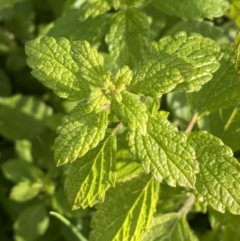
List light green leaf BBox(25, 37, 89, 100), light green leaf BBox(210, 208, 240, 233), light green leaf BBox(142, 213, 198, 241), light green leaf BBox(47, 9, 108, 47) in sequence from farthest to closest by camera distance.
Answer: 1. light green leaf BBox(47, 9, 108, 47)
2. light green leaf BBox(142, 213, 198, 241)
3. light green leaf BBox(210, 208, 240, 233)
4. light green leaf BBox(25, 37, 89, 100)

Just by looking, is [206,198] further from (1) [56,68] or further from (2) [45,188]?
(2) [45,188]

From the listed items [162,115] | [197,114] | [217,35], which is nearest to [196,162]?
[162,115]

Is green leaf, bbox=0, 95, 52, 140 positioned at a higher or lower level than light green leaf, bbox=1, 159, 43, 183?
higher

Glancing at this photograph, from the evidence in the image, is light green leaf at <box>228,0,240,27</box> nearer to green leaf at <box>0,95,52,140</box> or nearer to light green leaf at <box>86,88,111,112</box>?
light green leaf at <box>86,88,111,112</box>

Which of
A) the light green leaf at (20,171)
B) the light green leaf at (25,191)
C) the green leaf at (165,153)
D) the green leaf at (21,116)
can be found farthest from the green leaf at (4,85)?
the green leaf at (165,153)

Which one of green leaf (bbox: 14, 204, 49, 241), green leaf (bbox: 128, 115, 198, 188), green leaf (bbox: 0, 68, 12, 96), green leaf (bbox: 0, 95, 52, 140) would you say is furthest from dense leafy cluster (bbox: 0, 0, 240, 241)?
green leaf (bbox: 0, 68, 12, 96)
